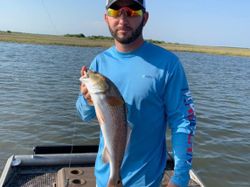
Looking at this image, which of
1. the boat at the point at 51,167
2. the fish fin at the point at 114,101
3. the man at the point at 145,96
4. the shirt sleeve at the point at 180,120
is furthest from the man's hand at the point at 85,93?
the boat at the point at 51,167

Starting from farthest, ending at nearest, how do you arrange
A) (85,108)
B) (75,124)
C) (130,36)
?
1. (75,124)
2. (85,108)
3. (130,36)

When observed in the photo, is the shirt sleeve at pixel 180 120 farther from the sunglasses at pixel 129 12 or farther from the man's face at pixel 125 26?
the sunglasses at pixel 129 12

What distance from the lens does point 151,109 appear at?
328cm

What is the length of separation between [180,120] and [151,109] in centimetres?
26

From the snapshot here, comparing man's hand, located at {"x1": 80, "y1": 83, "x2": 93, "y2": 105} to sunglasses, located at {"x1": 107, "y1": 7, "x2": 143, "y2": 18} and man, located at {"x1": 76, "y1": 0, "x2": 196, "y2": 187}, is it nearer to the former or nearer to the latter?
man, located at {"x1": 76, "y1": 0, "x2": 196, "y2": 187}

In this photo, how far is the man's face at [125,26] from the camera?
3334mm

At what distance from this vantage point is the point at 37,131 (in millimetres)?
13492

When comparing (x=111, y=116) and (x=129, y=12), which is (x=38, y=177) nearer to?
(x=111, y=116)

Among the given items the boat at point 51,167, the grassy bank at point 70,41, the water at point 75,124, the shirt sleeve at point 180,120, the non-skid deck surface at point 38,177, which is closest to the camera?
the shirt sleeve at point 180,120

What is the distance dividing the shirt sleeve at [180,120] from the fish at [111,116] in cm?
41

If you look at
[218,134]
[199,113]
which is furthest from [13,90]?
[218,134]

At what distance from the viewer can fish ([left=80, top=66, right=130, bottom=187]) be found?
305 cm

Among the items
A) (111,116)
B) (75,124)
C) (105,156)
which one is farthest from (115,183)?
(75,124)

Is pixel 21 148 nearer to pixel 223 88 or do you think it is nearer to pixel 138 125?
pixel 138 125
